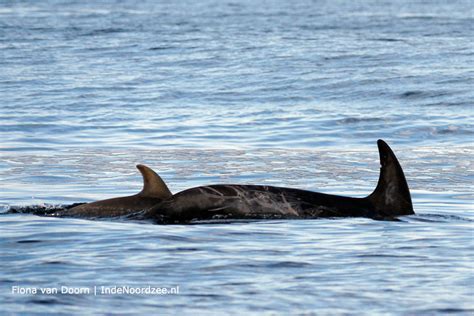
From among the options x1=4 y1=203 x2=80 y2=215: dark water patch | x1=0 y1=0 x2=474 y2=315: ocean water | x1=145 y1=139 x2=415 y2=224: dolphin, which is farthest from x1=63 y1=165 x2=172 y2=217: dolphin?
x1=0 y1=0 x2=474 y2=315: ocean water

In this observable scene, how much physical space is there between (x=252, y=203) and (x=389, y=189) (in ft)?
4.43

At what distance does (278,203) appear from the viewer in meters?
11.7

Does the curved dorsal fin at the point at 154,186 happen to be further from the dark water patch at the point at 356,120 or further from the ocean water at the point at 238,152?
the dark water patch at the point at 356,120

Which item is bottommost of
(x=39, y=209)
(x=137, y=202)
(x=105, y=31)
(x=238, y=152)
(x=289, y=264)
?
(x=289, y=264)

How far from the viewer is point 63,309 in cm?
796

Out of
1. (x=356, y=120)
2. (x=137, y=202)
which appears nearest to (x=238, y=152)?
(x=356, y=120)

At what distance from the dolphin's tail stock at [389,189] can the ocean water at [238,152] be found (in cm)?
22

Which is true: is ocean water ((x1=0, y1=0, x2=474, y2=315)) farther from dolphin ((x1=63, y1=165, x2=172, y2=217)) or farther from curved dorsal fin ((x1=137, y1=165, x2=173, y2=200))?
curved dorsal fin ((x1=137, y1=165, x2=173, y2=200))

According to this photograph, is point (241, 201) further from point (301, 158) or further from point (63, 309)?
point (301, 158)

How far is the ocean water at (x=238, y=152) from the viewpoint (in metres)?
8.65

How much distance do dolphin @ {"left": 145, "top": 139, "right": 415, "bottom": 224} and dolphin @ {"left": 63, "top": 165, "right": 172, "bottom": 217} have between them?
0.15 metres

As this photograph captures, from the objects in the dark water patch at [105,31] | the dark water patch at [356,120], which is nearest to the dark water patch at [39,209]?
the dark water patch at [356,120]

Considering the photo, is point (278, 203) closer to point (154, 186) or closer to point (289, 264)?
point (154, 186)

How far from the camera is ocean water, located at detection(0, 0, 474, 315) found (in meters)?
8.65
